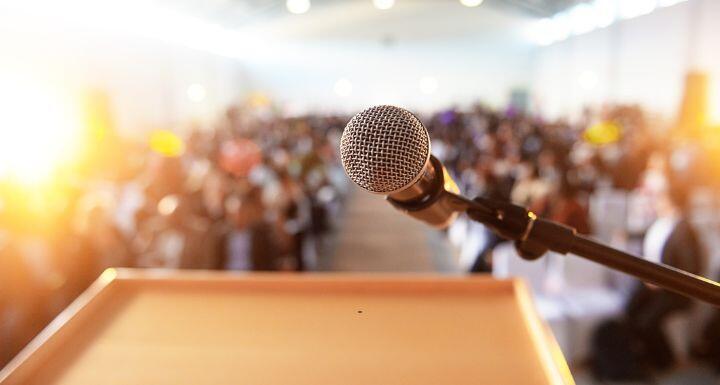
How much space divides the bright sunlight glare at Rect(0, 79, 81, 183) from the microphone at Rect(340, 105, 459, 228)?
22.4 feet

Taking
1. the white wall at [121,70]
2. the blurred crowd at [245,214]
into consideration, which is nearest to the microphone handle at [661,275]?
the blurred crowd at [245,214]

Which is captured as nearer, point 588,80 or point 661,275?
point 661,275

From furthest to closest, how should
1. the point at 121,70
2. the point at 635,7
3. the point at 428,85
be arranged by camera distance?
1. the point at 428,85
2. the point at 635,7
3. the point at 121,70

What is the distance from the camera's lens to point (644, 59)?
38.7 ft

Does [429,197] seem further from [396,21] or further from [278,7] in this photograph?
[396,21]

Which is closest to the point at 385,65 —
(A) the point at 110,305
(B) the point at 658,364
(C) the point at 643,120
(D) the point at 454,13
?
(D) the point at 454,13

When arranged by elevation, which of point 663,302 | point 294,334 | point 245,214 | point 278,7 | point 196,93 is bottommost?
point 663,302

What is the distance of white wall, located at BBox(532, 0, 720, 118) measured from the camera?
31.1ft

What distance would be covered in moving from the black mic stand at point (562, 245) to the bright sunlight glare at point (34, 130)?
6.87 metres

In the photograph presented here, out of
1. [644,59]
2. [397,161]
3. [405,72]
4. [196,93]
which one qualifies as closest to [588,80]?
[644,59]

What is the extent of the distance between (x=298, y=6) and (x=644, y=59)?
990 centimetres

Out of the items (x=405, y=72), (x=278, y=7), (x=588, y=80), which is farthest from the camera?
(x=405, y=72)

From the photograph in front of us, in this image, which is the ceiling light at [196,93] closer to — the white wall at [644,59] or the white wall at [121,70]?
the white wall at [121,70]

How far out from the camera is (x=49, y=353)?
3.03ft
